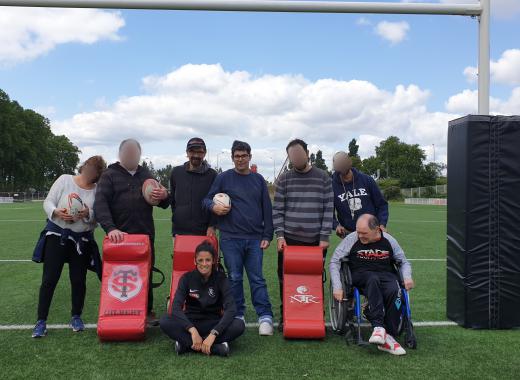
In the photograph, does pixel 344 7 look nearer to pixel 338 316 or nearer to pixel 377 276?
pixel 377 276

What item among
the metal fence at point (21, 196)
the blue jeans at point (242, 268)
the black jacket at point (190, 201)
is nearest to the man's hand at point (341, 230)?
the blue jeans at point (242, 268)

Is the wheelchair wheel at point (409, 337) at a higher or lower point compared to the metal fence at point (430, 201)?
lower

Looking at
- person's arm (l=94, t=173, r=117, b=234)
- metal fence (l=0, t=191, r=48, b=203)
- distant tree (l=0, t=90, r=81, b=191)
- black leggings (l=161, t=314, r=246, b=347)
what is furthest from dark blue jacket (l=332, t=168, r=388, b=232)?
metal fence (l=0, t=191, r=48, b=203)

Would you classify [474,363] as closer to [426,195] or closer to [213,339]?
[213,339]

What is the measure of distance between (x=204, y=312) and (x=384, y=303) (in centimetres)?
167

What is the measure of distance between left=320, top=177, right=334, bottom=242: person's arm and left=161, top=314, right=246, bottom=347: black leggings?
1.28 meters

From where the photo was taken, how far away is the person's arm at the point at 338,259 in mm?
4961

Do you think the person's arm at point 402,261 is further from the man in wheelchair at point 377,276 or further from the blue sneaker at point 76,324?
the blue sneaker at point 76,324

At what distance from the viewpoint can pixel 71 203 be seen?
5.10 meters

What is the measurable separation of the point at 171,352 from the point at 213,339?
1.43 ft

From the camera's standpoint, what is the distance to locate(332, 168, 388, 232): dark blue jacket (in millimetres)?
5668

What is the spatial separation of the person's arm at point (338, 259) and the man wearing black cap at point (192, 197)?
4.19 feet

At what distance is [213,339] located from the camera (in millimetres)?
4438

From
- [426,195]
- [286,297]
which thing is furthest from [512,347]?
[426,195]
